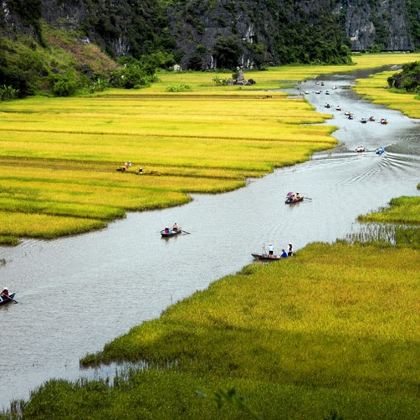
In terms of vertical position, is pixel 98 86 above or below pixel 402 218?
above

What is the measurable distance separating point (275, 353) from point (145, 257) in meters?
9.56

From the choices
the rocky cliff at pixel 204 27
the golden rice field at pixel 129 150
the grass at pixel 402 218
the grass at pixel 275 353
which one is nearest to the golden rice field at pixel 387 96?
the golden rice field at pixel 129 150

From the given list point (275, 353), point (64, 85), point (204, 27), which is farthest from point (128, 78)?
point (275, 353)

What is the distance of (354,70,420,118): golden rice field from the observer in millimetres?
78412

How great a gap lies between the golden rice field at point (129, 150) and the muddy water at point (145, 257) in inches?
76.8

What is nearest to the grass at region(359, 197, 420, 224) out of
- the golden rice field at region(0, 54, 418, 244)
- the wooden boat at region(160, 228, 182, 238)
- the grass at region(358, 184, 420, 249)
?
the grass at region(358, 184, 420, 249)

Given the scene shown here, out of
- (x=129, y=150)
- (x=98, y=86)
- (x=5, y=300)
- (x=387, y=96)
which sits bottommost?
(x=5, y=300)

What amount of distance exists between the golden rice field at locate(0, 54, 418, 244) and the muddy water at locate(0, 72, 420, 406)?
1950 mm

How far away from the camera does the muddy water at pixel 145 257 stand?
18.4 metres

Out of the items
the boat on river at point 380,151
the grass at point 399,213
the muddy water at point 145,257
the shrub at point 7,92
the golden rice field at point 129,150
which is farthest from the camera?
the shrub at point 7,92

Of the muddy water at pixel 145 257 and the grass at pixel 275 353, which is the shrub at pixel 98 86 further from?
the grass at pixel 275 353

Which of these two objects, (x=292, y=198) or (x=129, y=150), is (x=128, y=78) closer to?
(x=129, y=150)

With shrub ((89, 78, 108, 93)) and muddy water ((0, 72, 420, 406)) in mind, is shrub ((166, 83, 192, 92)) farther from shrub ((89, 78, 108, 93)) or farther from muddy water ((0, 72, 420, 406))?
muddy water ((0, 72, 420, 406))

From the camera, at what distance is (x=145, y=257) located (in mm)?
25703
